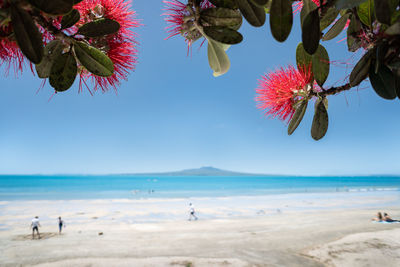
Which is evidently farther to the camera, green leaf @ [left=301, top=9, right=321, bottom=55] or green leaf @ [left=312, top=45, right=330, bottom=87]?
green leaf @ [left=312, top=45, right=330, bottom=87]

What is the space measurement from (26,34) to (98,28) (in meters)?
0.18

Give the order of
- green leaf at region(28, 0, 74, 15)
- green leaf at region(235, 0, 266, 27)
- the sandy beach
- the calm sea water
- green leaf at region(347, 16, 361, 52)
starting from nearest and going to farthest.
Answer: green leaf at region(28, 0, 74, 15)
green leaf at region(235, 0, 266, 27)
green leaf at region(347, 16, 361, 52)
the sandy beach
the calm sea water

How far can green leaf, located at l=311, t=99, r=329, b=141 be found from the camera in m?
0.67

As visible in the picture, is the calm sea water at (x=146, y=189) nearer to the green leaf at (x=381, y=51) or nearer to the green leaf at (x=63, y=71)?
the green leaf at (x=63, y=71)

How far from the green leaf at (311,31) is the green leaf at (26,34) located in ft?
1.41

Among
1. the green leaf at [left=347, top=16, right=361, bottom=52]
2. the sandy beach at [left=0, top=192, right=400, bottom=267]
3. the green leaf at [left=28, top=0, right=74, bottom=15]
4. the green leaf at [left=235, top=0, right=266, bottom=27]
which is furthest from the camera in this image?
the sandy beach at [left=0, top=192, right=400, bottom=267]

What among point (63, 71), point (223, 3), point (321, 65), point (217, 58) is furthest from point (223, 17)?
point (63, 71)

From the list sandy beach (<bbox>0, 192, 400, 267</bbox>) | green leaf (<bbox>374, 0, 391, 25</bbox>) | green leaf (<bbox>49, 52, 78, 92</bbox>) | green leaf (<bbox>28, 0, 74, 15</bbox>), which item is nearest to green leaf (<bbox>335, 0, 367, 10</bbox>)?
green leaf (<bbox>374, 0, 391, 25</bbox>)

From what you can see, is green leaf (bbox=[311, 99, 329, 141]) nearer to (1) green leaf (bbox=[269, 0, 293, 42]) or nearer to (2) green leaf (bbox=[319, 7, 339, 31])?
(2) green leaf (bbox=[319, 7, 339, 31])

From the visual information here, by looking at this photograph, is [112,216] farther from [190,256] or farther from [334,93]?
[334,93]

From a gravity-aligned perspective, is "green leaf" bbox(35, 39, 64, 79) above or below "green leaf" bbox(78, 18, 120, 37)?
below

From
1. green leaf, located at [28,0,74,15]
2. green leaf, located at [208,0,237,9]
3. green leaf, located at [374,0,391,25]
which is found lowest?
green leaf, located at [28,0,74,15]

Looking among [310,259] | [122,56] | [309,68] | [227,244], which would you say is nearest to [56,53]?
[122,56]

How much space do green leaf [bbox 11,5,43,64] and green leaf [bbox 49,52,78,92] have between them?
168 mm
